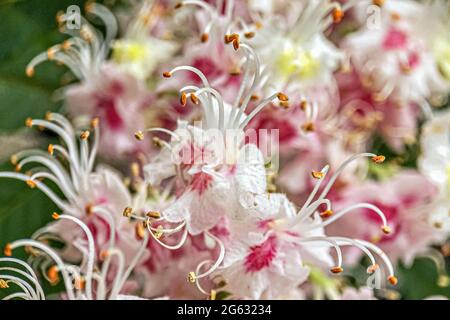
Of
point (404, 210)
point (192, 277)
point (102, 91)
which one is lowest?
point (192, 277)

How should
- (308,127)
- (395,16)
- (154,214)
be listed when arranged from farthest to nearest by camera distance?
(395,16), (308,127), (154,214)

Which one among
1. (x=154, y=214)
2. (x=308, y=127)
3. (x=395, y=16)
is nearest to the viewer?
(x=154, y=214)

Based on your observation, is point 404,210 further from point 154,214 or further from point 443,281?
point 154,214

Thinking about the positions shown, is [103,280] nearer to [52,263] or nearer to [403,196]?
[52,263]

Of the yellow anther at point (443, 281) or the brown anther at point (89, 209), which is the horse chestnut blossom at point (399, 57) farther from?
the brown anther at point (89, 209)

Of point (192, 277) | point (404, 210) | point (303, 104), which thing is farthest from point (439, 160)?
point (192, 277)

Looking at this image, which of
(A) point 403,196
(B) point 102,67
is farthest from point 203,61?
(A) point 403,196

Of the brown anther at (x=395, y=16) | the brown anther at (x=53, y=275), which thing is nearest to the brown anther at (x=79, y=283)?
the brown anther at (x=53, y=275)

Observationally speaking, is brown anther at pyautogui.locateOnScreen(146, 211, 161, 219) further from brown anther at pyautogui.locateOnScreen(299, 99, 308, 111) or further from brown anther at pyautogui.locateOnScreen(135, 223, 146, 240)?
brown anther at pyautogui.locateOnScreen(299, 99, 308, 111)
